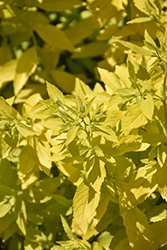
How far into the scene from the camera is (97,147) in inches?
31.9

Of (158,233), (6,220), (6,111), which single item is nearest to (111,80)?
(6,111)

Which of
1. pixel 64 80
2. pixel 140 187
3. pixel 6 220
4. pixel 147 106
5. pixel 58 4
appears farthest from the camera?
pixel 64 80

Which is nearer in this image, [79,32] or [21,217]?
[21,217]

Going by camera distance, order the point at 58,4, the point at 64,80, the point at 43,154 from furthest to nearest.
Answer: the point at 64,80 < the point at 58,4 < the point at 43,154

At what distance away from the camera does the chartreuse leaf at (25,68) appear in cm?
127

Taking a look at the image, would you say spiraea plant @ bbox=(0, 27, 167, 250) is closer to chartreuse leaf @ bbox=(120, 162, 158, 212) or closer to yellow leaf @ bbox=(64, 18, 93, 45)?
chartreuse leaf @ bbox=(120, 162, 158, 212)

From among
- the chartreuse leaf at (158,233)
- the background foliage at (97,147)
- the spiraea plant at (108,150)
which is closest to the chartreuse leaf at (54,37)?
the background foliage at (97,147)

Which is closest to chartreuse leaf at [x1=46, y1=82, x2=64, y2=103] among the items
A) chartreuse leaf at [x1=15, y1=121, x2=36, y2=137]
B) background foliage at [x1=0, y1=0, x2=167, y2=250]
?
background foliage at [x1=0, y1=0, x2=167, y2=250]

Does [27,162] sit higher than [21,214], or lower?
higher

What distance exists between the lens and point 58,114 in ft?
2.68

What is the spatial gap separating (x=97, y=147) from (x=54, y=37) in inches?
25.0

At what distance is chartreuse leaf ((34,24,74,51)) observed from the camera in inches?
50.3

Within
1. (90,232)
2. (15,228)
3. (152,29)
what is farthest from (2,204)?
(152,29)

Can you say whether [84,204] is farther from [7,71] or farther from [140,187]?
[7,71]
